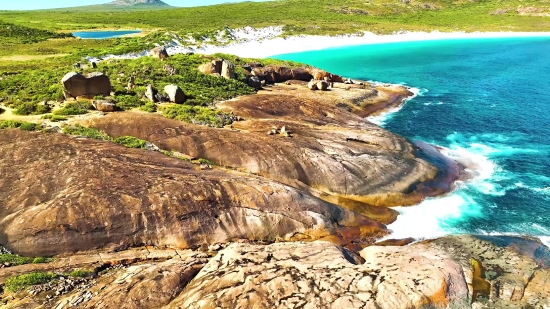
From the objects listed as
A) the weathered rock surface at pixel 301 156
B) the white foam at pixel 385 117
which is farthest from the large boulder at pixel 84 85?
the white foam at pixel 385 117

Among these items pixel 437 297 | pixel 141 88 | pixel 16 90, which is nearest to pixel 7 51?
pixel 16 90

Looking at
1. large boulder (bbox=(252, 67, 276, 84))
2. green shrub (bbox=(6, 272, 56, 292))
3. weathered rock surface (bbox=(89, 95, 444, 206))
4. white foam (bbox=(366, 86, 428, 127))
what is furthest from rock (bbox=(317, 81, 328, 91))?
green shrub (bbox=(6, 272, 56, 292))

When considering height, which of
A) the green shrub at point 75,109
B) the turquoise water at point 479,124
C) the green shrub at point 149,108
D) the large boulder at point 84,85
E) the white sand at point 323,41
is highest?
the white sand at point 323,41

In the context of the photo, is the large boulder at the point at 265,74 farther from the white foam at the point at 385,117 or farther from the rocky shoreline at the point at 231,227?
the rocky shoreline at the point at 231,227

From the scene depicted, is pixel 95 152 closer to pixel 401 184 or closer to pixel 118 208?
pixel 118 208

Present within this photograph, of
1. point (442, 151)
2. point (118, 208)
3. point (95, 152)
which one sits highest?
point (95, 152)

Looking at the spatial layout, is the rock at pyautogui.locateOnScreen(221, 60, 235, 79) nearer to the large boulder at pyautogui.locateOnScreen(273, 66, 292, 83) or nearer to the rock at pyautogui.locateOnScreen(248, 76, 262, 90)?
the rock at pyautogui.locateOnScreen(248, 76, 262, 90)
